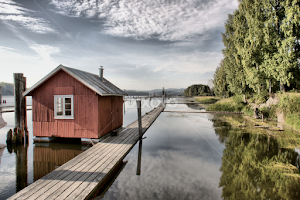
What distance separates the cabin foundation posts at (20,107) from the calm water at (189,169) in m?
1.08

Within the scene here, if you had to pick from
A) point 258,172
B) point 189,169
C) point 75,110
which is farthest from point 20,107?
point 258,172

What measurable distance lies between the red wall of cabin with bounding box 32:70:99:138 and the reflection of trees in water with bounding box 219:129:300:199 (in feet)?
23.0

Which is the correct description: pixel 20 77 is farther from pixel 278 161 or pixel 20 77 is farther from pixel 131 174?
pixel 278 161

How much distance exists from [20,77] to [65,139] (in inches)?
189

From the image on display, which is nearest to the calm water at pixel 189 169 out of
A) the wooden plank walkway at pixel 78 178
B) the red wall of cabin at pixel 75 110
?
the wooden plank walkway at pixel 78 178

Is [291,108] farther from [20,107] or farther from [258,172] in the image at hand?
[20,107]

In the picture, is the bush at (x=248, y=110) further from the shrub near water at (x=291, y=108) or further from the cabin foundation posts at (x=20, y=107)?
the cabin foundation posts at (x=20, y=107)

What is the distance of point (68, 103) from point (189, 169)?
24.9ft

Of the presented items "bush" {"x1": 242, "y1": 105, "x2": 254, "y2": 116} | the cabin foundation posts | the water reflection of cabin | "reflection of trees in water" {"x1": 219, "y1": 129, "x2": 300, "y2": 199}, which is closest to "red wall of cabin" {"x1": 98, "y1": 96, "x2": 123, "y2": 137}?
the water reflection of cabin

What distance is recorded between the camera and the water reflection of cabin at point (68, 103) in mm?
9547

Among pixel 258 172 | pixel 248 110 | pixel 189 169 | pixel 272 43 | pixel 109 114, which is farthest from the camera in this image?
pixel 248 110

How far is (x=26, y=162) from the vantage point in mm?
7617

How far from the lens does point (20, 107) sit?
10695 millimetres

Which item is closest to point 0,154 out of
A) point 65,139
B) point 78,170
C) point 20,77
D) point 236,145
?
point 65,139
